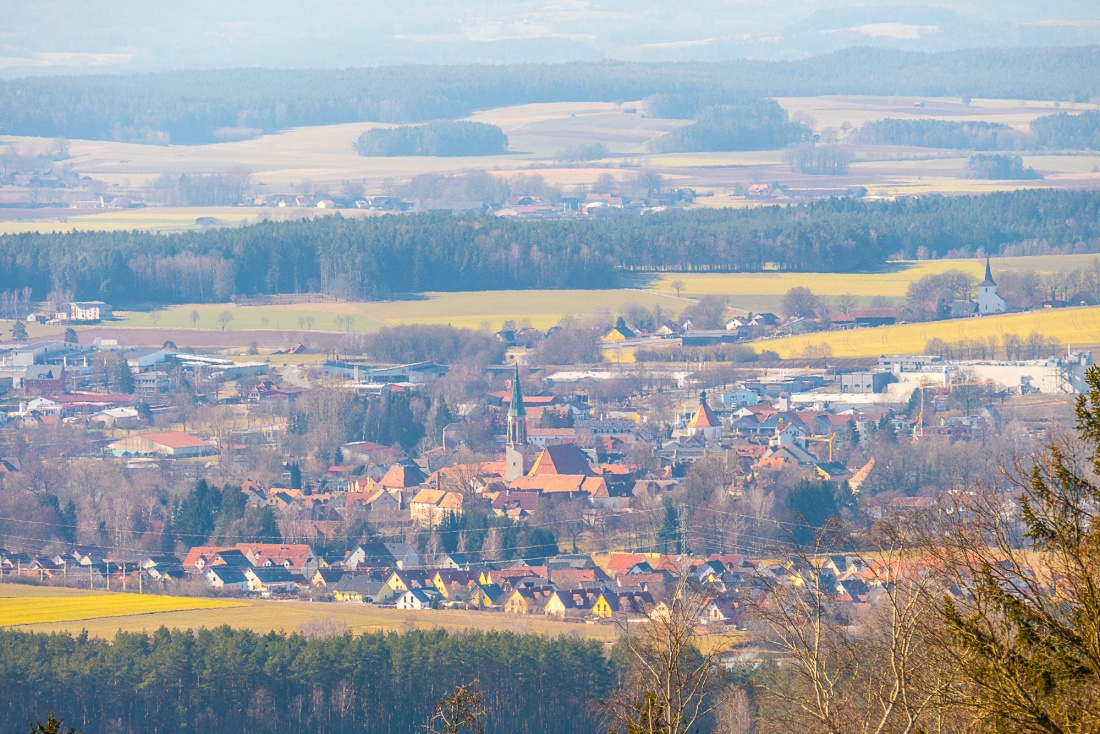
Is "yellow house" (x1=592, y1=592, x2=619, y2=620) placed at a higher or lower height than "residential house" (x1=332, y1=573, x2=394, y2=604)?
higher

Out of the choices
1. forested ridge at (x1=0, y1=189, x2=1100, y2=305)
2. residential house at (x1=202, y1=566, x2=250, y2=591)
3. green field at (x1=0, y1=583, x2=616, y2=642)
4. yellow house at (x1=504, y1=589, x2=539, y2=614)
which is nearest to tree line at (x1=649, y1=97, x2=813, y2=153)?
forested ridge at (x1=0, y1=189, x2=1100, y2=305)

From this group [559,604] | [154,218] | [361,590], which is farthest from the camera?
[154,218]

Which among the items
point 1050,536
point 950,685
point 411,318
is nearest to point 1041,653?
point 1050,536

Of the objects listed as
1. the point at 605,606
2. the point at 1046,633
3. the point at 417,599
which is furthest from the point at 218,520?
the point at 1046,633

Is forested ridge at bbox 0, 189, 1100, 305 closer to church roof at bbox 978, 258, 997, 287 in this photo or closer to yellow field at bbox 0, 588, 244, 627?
church roof at bbox 978, 258, 997, 287

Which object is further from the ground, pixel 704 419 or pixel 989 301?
pixel 704 419

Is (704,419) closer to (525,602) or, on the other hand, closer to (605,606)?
(525,602)

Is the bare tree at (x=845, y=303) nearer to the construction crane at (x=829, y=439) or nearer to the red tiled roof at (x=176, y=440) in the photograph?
the construction crane at (x=829, y=439)

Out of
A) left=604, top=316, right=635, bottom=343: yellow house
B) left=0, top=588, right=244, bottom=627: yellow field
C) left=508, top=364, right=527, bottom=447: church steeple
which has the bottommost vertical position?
left=604, top=316, right=635, bottom=343: yellow house
